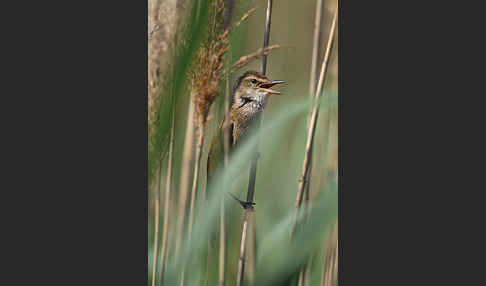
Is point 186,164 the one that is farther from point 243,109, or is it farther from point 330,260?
point 330,260

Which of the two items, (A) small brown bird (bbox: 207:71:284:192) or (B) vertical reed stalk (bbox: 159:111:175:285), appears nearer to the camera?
(A) small brown bird (bbox: 207:71:284:192)

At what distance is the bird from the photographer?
3607 mm

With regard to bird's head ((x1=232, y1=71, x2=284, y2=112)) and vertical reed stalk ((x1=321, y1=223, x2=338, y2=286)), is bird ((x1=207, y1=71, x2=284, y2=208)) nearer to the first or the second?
bird's head ((x1=232, y1=71, x2=284, y2=112))

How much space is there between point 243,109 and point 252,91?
99 millimetres

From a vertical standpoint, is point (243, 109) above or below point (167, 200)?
above

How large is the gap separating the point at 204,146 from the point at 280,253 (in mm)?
631

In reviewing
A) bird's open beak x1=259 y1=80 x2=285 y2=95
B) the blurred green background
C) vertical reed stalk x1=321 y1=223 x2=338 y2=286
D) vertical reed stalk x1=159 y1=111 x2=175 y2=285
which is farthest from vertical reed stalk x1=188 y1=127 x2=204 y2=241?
vertical reed stalk x1=321 y1=223 x2=338 y2=286

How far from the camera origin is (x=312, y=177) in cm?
367

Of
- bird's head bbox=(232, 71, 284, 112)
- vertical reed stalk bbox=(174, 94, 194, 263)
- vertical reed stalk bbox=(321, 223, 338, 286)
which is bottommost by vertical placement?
vertical reed stalk bbox=(321, 223, 338, 286)

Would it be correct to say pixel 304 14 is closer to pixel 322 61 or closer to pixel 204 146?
pixel 322 61

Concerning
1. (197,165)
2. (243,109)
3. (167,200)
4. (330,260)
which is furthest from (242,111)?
(330,260)

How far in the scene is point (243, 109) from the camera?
365cm

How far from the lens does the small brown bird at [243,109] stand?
3.61 meters

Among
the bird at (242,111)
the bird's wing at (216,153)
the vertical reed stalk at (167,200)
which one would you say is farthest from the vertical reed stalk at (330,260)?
the vertical reed stalk at (167,200)
